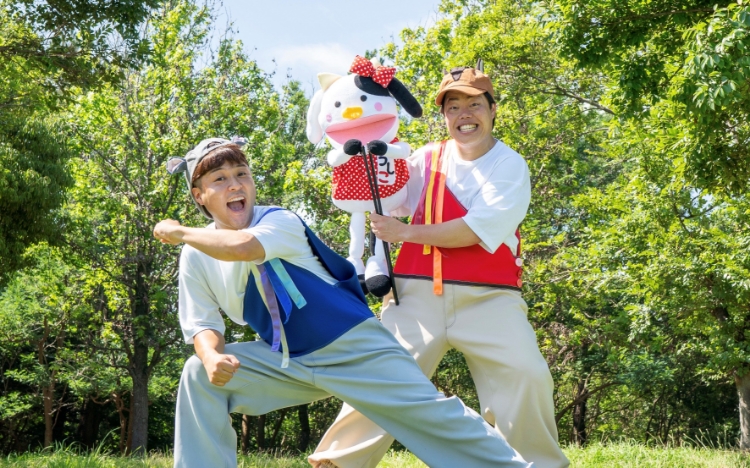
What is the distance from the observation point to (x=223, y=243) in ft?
9.33

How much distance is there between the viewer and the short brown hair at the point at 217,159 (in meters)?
3.17

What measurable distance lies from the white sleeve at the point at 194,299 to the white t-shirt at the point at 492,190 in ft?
3.82

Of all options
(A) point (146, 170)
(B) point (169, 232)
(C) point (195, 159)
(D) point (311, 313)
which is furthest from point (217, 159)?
(A) point (146, 170)

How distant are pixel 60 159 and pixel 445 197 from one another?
10984 mm

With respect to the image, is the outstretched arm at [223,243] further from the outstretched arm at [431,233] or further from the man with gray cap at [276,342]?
the outstretched arm at [431,233]

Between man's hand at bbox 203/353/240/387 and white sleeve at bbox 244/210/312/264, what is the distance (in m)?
0.38

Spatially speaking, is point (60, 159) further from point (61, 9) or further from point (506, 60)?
point (506, 60)

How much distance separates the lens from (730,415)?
20.6 meters

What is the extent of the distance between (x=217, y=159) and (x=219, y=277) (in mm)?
464

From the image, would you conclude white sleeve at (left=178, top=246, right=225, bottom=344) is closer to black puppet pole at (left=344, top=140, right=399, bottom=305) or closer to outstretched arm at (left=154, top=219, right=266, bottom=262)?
outstretched arm at (left=154, top=219, right=266, bottom=262)

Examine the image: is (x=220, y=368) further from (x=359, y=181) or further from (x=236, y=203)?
(x=359, y=181)

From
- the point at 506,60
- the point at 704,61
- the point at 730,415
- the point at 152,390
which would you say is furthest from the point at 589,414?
the point at 704,61

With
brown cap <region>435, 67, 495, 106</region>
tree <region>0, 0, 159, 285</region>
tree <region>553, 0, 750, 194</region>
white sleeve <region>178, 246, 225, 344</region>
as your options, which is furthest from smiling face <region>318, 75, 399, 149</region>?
tree <region>0, 0, 159, 285</region>

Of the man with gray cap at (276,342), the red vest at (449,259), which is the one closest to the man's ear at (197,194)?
the man with gray cap at (276,342)
